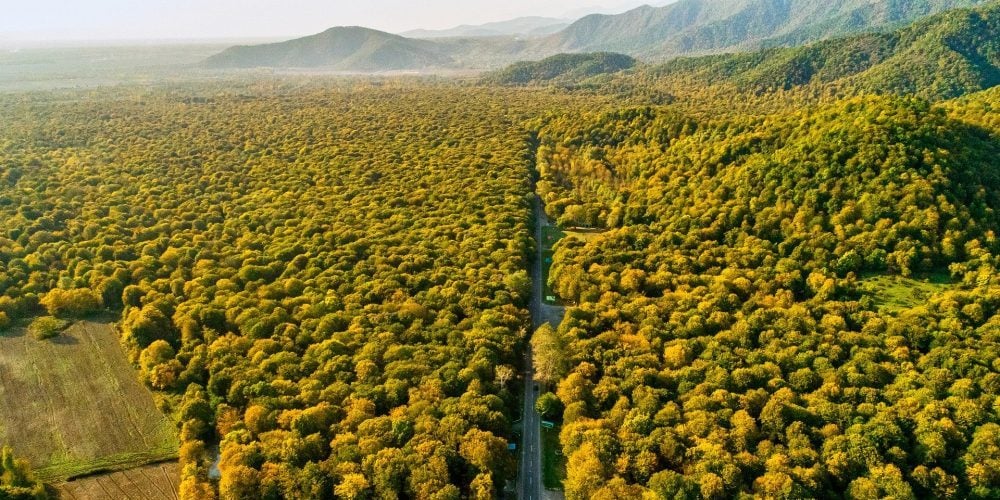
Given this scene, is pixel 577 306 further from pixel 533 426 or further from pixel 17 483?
pixel 17 483

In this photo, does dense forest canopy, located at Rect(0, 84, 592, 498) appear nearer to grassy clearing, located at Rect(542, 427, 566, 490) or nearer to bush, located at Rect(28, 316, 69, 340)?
bush, located at Rect(28, 316, 69, 340)

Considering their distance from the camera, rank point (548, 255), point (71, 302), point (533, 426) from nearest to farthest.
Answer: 1. point (533, 426)
2. point (71, 302)
3. point (548, 255)

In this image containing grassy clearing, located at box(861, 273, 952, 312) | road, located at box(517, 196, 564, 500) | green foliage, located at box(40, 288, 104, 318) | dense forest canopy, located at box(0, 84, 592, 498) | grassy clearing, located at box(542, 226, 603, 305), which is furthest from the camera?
grassy clearing, located at box(542, 226, 603, 305)

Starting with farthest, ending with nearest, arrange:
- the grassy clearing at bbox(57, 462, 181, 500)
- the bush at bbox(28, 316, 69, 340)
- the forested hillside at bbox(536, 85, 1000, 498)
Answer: the bush at bbox(28, 316, 69, 340) < the grassy clearing at bbox(57, 462, 181, 500) < the forested hillside at bbox(536, 85, 1000, 498)

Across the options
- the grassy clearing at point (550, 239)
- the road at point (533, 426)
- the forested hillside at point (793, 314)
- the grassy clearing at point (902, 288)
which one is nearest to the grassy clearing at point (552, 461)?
the road at point (533, 426)

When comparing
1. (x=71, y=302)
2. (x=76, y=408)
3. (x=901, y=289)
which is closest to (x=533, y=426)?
(x=76, y=408)

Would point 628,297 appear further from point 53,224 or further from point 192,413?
point 53,224

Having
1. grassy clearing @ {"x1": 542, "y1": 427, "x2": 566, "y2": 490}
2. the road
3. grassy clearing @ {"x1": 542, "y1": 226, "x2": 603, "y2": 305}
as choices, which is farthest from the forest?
grassy clearing @ {"x1": 542, "y1": 427, "x2": 566, "y2": 490}
